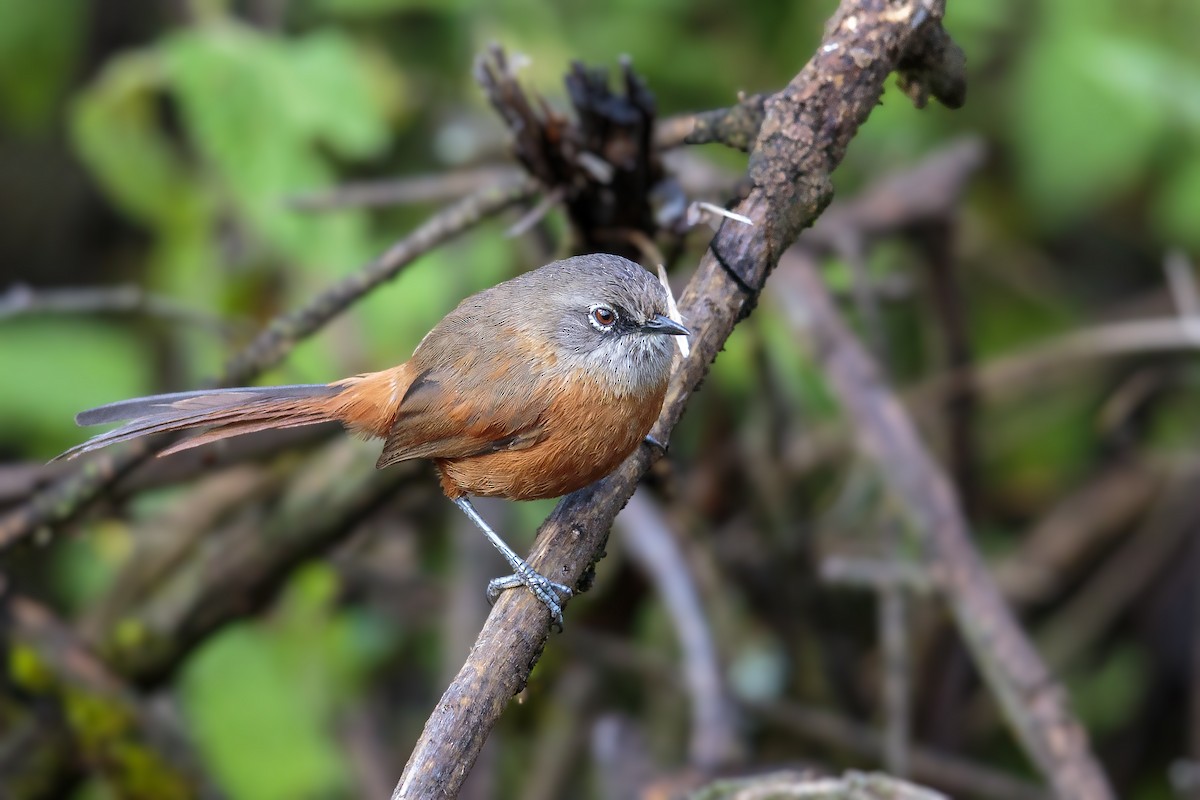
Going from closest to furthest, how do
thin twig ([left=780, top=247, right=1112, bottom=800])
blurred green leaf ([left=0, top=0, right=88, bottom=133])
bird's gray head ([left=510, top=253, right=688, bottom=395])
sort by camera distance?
bird's gray head ([left=510, top=253, right=688, bottom=395]) < thin twig ([left=780, top=247, right=1112, bottom=800]) < blurred green leaf ([left=0, top=0, right=88, bottom=133])

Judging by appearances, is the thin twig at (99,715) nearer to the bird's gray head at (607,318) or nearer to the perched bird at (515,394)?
the perched bird at (515,394)

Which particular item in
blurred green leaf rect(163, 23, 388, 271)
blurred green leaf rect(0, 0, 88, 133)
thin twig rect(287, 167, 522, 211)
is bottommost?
thin twig rect(287, 167, 522, 211)

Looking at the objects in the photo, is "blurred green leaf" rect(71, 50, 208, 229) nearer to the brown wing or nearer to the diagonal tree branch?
the brown wing

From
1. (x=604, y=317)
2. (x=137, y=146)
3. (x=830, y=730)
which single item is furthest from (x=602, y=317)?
(x=137, y=146)

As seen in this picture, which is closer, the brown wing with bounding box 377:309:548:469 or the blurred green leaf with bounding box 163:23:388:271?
the brown wing with bounding box 377:309:548:469

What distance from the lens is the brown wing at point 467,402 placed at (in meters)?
3.00

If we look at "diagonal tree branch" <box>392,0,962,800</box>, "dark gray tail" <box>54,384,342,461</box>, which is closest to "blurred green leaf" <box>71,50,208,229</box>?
"dark gray tail" <box>54,384,342,461</box>

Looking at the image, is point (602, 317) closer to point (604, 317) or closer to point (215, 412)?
point (604, 317)

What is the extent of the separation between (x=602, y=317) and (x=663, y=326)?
0.27m

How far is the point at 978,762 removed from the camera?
17.8ft

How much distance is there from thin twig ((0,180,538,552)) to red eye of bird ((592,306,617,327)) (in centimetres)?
39

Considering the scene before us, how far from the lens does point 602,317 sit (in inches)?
119

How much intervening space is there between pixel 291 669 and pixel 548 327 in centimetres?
283

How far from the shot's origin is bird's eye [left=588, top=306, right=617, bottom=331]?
3002mm
